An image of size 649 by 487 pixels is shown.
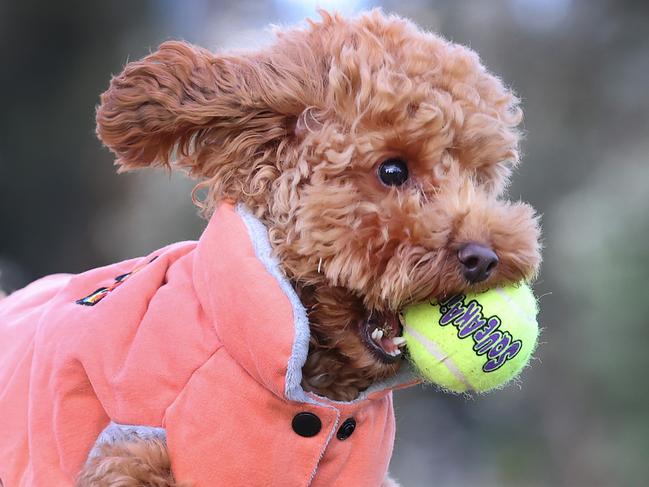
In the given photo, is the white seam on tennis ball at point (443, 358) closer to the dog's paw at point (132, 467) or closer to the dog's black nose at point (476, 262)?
the dog's black nose at point (476, 262)

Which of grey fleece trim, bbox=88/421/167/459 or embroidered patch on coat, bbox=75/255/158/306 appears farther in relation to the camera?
embroidered patch on coat, bbox=75/255/158/306

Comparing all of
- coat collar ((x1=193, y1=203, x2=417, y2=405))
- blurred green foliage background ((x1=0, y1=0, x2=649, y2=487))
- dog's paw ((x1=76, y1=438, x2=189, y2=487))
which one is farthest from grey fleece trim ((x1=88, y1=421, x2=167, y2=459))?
blurred green foliage background ((x1=0, y1=0, x2=649, y2=487))

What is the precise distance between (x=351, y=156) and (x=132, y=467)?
0.51m

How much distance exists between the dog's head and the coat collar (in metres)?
0.04

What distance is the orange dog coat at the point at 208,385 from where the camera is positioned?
0.97 m

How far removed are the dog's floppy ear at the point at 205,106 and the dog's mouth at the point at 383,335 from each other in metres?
0.28

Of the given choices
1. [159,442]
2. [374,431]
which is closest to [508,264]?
[374,431]

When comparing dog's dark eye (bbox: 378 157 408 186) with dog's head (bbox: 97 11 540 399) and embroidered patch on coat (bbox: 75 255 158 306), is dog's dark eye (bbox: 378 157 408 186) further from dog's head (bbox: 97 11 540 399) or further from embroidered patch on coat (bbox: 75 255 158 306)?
embroidered patch on coat (bbox: 75 255 158 306)

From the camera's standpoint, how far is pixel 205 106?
3.37 feet

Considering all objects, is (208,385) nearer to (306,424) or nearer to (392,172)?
(306,424)

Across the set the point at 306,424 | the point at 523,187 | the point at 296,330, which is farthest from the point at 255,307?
the point at 523,187

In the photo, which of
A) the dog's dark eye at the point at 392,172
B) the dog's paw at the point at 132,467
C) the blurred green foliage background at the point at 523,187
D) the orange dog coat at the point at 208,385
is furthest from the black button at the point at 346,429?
the blurred green foliage background at the point at 523,187

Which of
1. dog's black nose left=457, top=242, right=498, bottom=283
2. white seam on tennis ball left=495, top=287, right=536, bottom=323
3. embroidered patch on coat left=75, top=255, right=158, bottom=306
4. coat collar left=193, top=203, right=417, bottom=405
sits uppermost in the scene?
dog's black nose left=457, top=242, right=498, bottom=283

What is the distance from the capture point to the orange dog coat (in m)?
0.97
